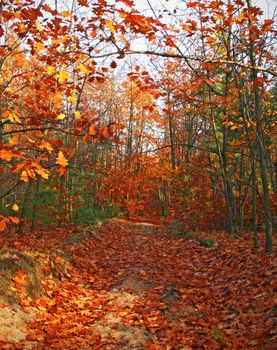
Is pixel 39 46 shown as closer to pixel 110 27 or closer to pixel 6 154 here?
pixel 110 27

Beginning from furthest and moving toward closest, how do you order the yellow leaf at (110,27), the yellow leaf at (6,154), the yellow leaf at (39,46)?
the yellow leaf at (39,46) < the yellow leaf at (110,27) < the yellow leaf at (6,154)

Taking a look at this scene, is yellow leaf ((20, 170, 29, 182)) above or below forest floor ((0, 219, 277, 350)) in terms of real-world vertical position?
above


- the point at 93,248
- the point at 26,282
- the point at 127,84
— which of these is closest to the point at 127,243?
the point at 93,248

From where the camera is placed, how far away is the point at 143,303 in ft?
18.0

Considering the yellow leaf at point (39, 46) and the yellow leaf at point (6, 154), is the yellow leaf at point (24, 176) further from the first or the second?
the yellow leaf at point (39, 46)

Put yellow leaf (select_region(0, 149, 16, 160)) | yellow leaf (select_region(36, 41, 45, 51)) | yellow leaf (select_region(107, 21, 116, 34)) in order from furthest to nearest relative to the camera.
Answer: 1. yellow leaf (select_region(36, 41, 45, 51))
2. yellow leaf (select_region(107, 21, 116, 34))
3. yellow leaf (select_region(0, 149, 16, 160))

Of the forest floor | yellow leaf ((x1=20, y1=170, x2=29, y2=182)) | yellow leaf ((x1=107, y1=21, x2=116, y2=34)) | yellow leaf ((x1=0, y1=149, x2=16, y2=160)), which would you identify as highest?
yellow leaf ((x1=107, y1=21, x2=116, y2=34))

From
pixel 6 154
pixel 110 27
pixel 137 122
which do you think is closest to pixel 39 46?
pixel 110 27

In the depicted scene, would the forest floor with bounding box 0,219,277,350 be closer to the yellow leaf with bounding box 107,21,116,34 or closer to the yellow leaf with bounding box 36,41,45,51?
the yellow leaf with bounding box 36,41,45,51

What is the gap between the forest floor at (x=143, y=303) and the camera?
13.4 ft

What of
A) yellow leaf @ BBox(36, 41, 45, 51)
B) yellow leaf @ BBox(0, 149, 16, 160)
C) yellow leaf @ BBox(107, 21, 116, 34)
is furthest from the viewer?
yellow leaf @ BBox(36, 41, 45, 51)

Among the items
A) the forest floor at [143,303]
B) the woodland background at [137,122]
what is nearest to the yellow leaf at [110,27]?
the woodland background at [137,122]

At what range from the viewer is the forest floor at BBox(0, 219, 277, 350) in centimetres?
407

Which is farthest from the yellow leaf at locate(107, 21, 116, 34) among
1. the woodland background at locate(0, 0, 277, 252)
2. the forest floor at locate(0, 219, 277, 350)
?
the forest floor at locate(0, 219, 277, 350)
